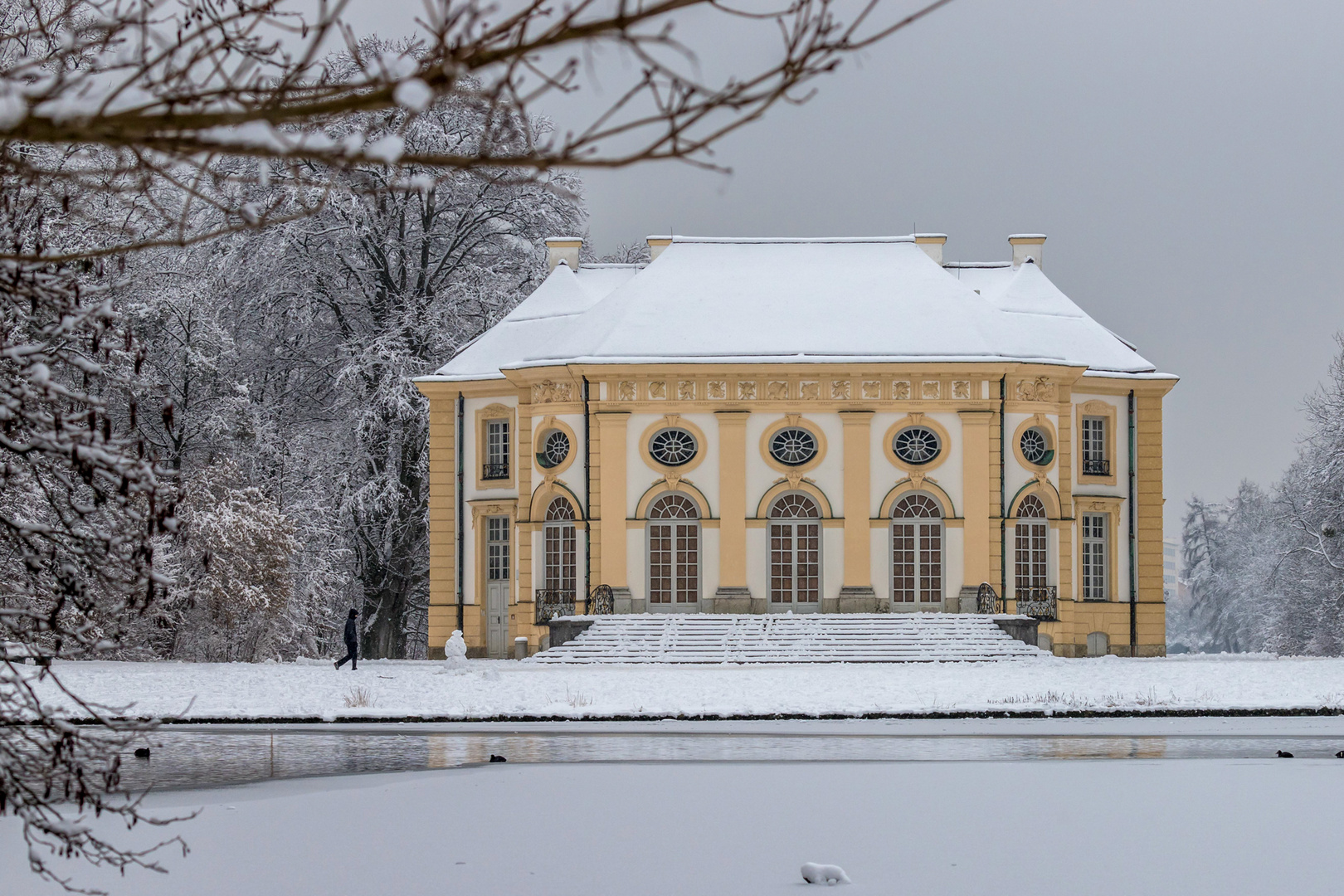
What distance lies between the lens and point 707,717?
20.1 meters

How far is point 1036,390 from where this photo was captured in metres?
34.5

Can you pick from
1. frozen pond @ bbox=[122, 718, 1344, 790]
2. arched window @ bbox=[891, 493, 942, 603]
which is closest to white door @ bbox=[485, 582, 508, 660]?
arched window @ bbox=[891, 493, 942, 603]

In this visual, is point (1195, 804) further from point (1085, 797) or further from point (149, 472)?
point (149, 472)

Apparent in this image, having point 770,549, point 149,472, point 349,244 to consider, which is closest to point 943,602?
point 770,549

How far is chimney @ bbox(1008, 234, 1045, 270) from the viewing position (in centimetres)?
3991

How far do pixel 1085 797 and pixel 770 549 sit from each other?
22.5 meters

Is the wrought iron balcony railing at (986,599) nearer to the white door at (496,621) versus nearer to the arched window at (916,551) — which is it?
the arched window at (916,551)

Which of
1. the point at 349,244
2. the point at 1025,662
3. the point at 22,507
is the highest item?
the point at 349,244

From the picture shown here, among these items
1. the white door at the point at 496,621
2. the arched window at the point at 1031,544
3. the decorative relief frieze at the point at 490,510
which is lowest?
the white door at the point at 496,621

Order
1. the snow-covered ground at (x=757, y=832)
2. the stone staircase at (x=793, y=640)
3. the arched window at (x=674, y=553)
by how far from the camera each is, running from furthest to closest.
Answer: the arched window at (x=674, y=553)
the stone staircase at (x=793, y=640)
the snow-covered ground at (x=757, y=832)

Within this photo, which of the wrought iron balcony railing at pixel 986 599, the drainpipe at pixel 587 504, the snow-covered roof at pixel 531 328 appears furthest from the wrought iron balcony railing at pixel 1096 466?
the snow-covered roof at pixel 531 328

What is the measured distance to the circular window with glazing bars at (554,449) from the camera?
113ft

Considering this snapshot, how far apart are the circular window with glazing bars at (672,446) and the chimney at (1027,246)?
10.6 meters

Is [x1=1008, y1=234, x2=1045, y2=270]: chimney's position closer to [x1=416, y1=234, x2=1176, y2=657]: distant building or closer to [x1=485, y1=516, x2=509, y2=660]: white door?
[x1=416, y1=234, x2=1176, y2=657]: distant building
